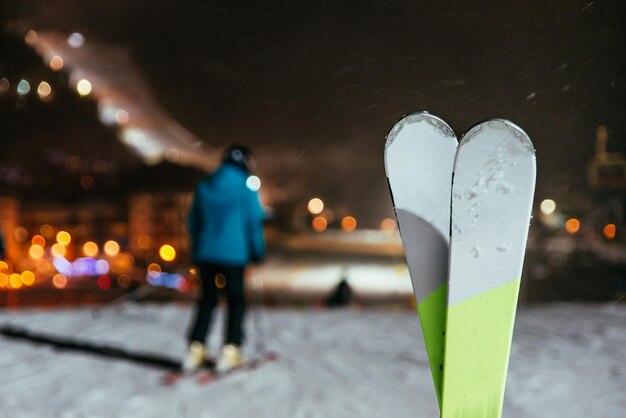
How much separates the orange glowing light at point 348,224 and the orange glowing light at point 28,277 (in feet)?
175

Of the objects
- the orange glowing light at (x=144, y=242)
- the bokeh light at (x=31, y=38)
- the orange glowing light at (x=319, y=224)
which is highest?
the bokeh light at (x=31, y=38)

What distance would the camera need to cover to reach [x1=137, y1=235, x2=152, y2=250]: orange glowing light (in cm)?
7338

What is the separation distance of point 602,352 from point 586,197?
2095 inches

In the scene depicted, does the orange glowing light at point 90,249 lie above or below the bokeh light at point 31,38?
below

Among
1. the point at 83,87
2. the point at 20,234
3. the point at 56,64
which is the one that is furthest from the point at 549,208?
the point at 56,64

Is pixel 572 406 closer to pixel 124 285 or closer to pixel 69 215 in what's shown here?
pixel 124 285

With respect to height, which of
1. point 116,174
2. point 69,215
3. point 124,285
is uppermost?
point 116,174

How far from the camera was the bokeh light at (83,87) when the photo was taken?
105000 mm

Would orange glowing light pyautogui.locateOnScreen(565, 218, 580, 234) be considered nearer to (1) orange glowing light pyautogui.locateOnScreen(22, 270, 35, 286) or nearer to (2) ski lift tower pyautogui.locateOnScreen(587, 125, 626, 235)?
(2) ski lift tower pyautogui.locateOnScreen(587, 125, 626, 235)

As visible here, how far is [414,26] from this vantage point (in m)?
7.76

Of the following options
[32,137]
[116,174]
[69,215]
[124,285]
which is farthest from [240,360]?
[32,137]

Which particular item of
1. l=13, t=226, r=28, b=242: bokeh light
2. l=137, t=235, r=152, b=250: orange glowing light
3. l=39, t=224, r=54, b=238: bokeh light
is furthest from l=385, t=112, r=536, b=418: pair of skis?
l=13, t=226, r=28, b=242: bokeh light

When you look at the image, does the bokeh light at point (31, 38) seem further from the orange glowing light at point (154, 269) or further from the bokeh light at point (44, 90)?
the orange glowing light at point (154, 269)

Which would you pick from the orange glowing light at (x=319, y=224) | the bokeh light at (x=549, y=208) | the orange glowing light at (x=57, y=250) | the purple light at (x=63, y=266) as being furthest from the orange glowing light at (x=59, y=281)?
the bokeh light at (x=549, y=208)
